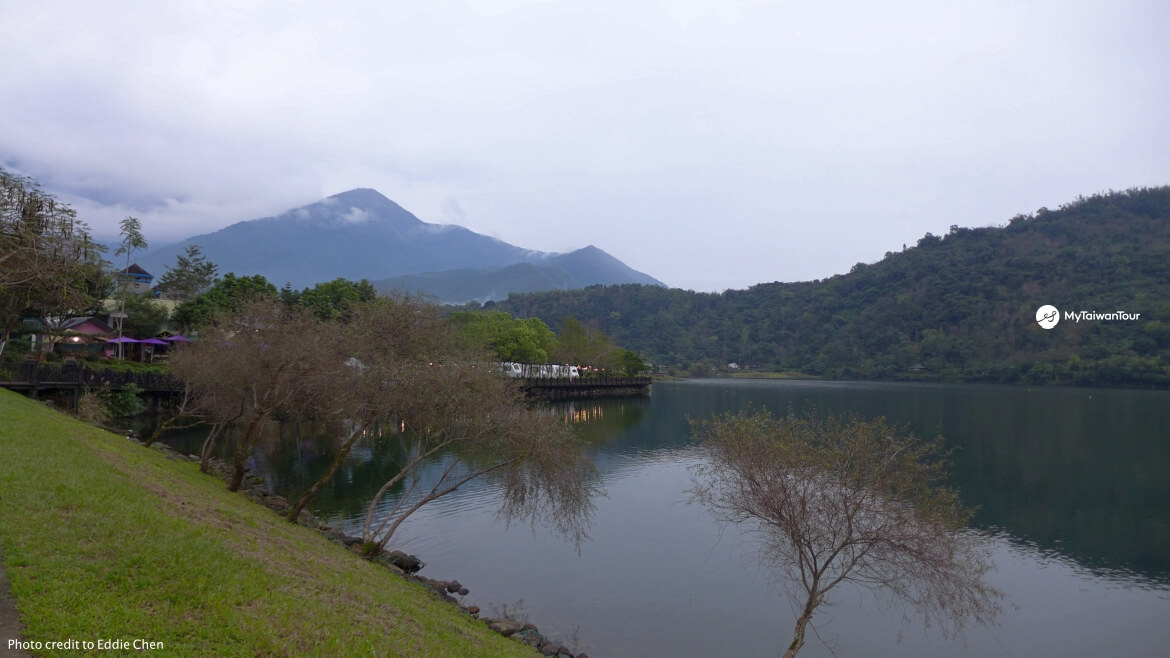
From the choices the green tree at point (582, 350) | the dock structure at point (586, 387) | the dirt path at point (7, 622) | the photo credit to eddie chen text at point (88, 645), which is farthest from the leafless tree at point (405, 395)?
the green tree at point (582, 350)

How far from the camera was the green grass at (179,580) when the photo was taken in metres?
7.68

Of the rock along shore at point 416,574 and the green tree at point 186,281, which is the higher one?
the green tree at point 186,281

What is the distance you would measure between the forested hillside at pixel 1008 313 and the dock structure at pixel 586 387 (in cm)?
8600

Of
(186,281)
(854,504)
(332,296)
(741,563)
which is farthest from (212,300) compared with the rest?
(854,504)

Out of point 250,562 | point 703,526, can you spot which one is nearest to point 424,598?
point 250,562

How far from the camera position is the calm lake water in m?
17.7

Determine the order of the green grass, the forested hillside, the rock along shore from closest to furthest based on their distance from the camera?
the green grass → the rock along shore → the forested hillside

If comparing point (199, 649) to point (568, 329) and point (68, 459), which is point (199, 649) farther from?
point (568, 329)

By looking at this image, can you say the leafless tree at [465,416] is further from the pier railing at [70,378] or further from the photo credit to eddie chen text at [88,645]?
the pier railing at [70,378]

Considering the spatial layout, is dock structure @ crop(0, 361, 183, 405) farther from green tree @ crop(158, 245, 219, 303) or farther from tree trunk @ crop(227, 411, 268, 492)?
green tree @ crop(158, 245, 219, 303)

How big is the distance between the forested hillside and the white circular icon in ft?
4.89

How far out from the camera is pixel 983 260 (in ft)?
588

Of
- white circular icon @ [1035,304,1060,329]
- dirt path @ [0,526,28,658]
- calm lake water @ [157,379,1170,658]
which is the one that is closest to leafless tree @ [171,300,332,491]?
calm lake water @ [157,379,1170,658]

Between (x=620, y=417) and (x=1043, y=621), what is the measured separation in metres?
54.0
